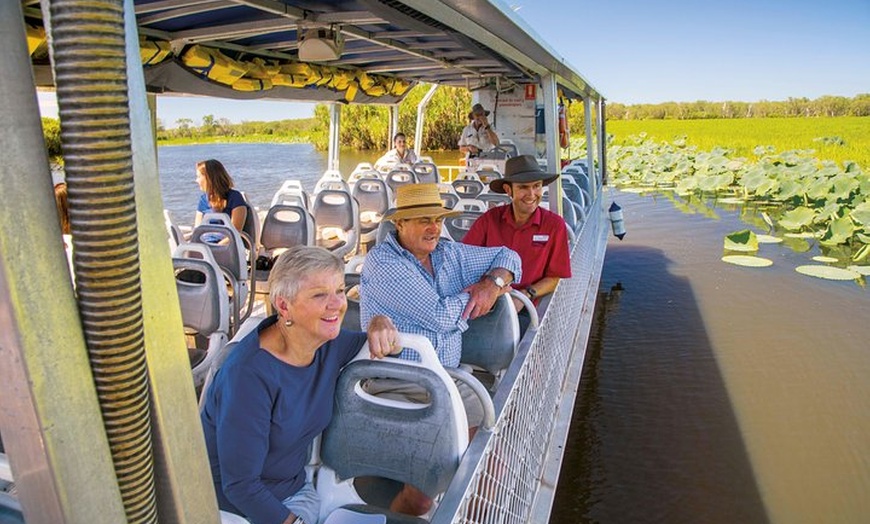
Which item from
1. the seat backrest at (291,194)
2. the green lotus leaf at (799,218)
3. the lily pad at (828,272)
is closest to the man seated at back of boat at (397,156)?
the seat backrest at (291,194)

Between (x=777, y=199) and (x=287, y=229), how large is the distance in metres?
13.6

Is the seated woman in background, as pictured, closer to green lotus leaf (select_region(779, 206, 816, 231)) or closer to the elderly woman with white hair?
the elderly woman with white hair

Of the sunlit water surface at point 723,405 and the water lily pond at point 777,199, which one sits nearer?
the sunlit water surface at point 723,405

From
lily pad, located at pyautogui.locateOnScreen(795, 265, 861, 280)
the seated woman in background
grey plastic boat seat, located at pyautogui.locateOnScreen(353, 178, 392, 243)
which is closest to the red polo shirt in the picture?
the seated woman in background

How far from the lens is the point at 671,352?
6.27 m

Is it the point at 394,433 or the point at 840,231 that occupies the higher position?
the point at 394,433

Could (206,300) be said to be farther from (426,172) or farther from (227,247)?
(426,172)

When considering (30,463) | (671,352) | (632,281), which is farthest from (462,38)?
(632,281)

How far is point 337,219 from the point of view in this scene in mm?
→ 6492

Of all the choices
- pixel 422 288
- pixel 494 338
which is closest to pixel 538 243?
pixel 494 338

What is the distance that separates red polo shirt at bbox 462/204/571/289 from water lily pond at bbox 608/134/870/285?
677 cm

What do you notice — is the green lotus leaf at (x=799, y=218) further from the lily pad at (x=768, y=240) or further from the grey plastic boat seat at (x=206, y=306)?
the grey plastic boat seat at (x=206, y=306)

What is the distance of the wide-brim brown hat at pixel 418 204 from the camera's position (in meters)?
2.72

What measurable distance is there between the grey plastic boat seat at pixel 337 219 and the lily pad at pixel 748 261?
19.9 ft
